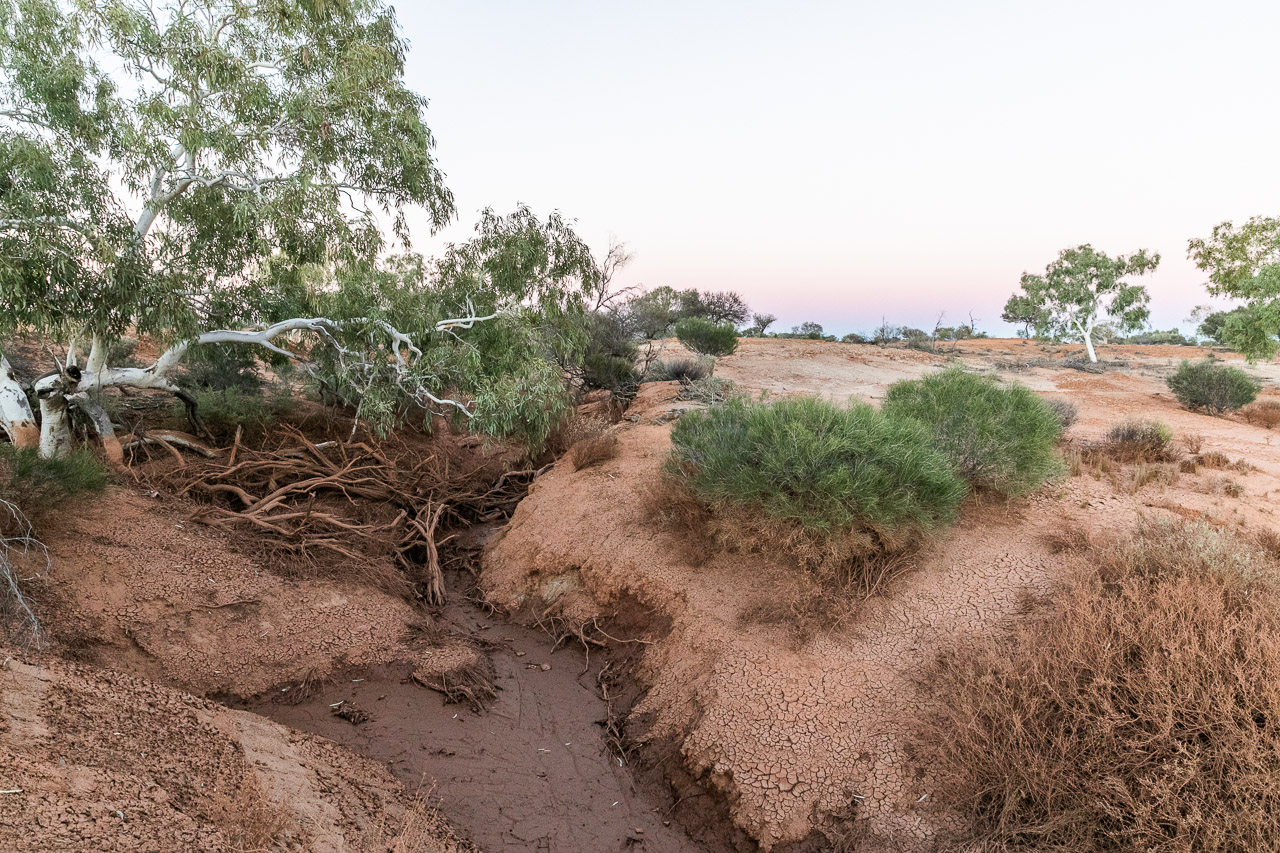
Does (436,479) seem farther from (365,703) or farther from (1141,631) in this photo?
(1141,631)

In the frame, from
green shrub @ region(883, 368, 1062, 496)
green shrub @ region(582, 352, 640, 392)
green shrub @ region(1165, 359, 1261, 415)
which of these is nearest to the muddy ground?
green shrub @ region(883, 368, 1062, 496)

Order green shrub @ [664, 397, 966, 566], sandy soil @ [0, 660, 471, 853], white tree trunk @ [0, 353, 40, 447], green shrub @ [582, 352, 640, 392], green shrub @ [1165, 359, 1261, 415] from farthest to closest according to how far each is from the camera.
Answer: green shrub @ [582, 352, 640, 392]
green shrub @ [1165, 359, 1261, 415]
white tree trunk @ [0, 353, 40, 447]
green shrub @ [664, 397, 966, 566]
sandy soil @ [0, 660, 471, 853]

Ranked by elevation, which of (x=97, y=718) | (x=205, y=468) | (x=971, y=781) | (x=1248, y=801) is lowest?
(x=971, y=781)

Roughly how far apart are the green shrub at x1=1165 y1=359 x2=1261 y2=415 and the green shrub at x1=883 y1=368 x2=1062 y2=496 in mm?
10020

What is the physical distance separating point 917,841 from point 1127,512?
12.1ft

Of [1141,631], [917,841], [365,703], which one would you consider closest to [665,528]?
[365,703]

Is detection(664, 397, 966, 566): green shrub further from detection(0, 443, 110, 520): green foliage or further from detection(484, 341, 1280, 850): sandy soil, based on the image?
detection(0, 443, 110, 520): green foliage

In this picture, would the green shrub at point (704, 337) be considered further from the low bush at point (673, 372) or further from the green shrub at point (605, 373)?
the green shrub at point (605, 373)

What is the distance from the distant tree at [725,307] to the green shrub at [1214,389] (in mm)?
21503

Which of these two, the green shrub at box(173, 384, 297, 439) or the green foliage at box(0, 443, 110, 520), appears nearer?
the green foliage at box(0, 443, 110, 520)

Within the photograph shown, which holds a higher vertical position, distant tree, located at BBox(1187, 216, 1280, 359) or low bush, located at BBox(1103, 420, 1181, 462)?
distant tree, located at BBox(1187, 216, 1280, 359)

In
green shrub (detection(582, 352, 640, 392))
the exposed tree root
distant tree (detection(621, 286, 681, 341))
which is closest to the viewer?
the exposed tree root

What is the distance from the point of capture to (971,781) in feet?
9.84

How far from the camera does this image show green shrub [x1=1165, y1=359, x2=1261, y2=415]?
41.6 feet
